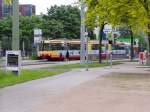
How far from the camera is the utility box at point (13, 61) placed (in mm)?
30281

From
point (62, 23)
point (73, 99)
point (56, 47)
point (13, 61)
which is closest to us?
point (73, 99)

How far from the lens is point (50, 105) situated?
1645 centimetres

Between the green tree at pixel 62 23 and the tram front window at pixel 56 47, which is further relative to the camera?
the green tree at pixel 62 23

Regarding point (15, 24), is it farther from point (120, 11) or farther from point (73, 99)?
point (73, 99)

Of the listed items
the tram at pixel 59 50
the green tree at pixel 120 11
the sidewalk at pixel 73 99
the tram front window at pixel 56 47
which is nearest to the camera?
the sidewalk at pixel 73 99

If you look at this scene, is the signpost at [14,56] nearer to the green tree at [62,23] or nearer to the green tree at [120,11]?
the green tree at [120,11]

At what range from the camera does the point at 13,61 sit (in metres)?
30.7

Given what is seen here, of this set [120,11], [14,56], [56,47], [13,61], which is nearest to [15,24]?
[14,56]

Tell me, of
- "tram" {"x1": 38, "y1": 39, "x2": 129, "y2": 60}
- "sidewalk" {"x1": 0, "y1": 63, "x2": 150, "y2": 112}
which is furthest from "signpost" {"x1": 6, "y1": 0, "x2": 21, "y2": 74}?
"tram" {"x1": 38, "y1": 39, "x2": 129, "y2": 60}

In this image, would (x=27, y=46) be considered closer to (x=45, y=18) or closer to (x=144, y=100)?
(x=45, y=18)

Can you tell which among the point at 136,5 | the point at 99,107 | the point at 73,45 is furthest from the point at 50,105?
the point at 73,45

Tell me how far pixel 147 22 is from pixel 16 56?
14262mm

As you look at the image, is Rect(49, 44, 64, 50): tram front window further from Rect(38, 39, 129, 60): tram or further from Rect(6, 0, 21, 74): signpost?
Rect(6, 0, 21, 74): signpost

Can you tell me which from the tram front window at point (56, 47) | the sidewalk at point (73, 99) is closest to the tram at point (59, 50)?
the tram front window at point (56, 47)
